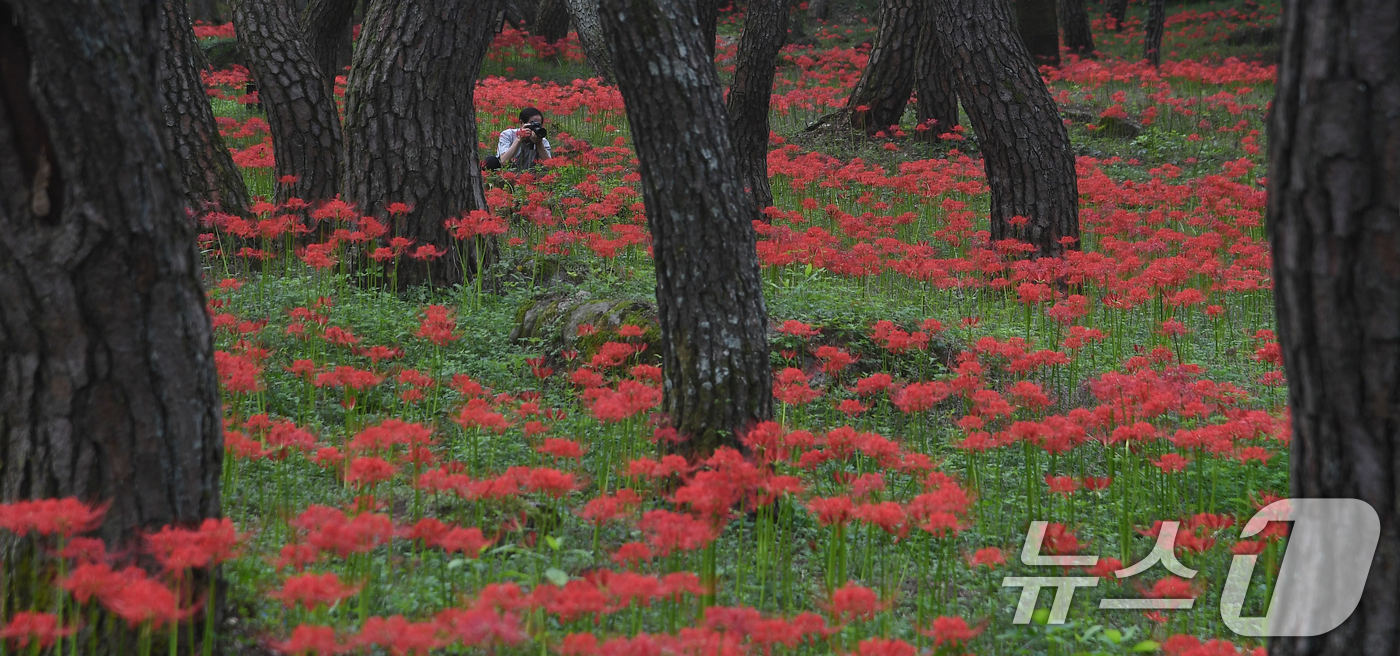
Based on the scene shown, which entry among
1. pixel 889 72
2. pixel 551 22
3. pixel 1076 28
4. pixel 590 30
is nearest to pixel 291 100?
pixel 590 30

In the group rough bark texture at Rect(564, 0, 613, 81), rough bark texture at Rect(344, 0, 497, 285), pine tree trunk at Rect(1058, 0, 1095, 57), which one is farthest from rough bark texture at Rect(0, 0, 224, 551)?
pine tree trunk at Rect(1058, 0, 1095, 57)

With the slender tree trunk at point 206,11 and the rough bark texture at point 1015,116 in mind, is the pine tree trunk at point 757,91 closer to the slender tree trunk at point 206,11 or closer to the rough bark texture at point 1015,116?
the rough bark texture at point 1015,116

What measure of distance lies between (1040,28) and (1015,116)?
32.0 ft

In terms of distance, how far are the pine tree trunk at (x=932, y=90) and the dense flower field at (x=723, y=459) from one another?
3346mm

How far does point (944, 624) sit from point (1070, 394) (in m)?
3.48

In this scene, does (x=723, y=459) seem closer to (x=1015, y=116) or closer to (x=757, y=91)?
(x=1015, y=116)

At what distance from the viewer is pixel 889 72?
13.2m

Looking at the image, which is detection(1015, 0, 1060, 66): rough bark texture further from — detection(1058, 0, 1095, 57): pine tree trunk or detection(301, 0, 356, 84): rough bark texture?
detection(301, 0, 356, 84): rough bark texture

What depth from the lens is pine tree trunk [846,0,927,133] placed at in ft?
42.1

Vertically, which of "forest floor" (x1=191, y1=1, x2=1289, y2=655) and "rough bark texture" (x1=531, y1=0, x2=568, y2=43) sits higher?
"rough bark texture" (x1=531, y1=0, x2=568, y2=43)

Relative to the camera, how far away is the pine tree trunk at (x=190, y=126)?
23.6 feet

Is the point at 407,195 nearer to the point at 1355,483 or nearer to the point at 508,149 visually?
the point at 508,149

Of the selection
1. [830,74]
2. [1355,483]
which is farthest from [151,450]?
[830,74]

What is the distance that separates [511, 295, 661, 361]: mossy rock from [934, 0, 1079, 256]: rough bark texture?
12.3 ft
